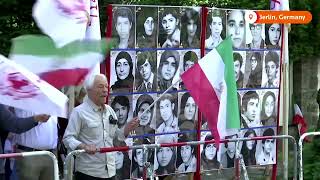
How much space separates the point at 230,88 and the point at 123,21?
1.41m

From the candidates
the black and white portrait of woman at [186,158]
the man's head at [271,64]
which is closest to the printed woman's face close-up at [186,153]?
the black and white portrait of woman at [186,158]

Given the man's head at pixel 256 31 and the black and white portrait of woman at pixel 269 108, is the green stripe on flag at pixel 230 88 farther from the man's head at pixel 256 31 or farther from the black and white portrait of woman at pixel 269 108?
the black and white portrait of woman at pixel 269 108

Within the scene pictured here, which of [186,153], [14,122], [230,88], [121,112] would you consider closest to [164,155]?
[186,153]

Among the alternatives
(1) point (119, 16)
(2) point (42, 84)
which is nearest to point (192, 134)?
(1) point (119, 16)

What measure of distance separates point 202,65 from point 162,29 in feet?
2.75

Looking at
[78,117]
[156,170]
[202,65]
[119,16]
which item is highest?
[119,16]

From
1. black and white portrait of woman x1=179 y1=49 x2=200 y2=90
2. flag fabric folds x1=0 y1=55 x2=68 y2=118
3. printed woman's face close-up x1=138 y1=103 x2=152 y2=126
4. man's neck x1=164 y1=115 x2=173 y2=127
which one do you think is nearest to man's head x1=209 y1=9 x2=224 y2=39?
black and white portrait of woman x1=179 y1=49 x2=200 y2=90

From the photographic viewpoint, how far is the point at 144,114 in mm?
7898

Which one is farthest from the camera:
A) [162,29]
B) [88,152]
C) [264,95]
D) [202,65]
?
[264,95]

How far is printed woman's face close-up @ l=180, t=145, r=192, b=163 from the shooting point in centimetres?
826

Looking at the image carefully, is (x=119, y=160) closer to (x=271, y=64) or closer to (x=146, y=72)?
(x=146, y=72)

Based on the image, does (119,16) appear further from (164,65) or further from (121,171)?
(121,171)

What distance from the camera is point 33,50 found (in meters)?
5.15

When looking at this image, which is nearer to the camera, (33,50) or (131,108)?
(33,50)
